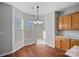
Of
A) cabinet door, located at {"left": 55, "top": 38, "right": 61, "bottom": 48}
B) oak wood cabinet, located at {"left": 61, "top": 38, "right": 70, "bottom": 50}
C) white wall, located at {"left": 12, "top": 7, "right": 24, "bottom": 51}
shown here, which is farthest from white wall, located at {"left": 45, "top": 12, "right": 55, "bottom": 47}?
white wall, located at {"left": 12, "top": 7, "right": 24, "bottom": 51}

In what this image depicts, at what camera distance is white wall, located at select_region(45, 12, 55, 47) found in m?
1.89

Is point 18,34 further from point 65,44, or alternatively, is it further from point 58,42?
point 65,44

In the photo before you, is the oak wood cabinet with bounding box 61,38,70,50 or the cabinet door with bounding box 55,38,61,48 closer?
the oak wood cabinet with bounding box 61,38,70,50

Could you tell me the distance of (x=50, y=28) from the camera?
193 centimetres

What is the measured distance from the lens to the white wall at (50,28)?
1.89 meters

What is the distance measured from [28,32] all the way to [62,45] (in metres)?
0.71

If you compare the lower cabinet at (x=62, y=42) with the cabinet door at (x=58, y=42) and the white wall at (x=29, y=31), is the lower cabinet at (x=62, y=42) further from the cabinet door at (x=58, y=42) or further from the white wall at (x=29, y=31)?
the white wall at (x=29, y=31)

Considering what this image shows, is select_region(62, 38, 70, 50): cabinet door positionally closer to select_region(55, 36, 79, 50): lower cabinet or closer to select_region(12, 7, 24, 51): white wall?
select_region(55, 36, 79, 50): lower cabinet

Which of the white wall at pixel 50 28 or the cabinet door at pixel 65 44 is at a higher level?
the white wall at pixel 50 28

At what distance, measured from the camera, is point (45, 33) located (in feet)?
6.27

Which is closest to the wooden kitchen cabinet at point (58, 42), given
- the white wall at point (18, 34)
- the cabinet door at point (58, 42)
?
the cabinet door at point (58, 42)

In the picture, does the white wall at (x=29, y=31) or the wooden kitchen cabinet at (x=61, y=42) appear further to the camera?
the wooden kitchen cabinet at (x=61, y=42)

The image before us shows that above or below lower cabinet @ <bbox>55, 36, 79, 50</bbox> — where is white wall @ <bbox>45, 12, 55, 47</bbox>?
above

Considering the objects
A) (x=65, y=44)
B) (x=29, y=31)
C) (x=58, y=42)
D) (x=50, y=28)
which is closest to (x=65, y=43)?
(x=65, y=44)
